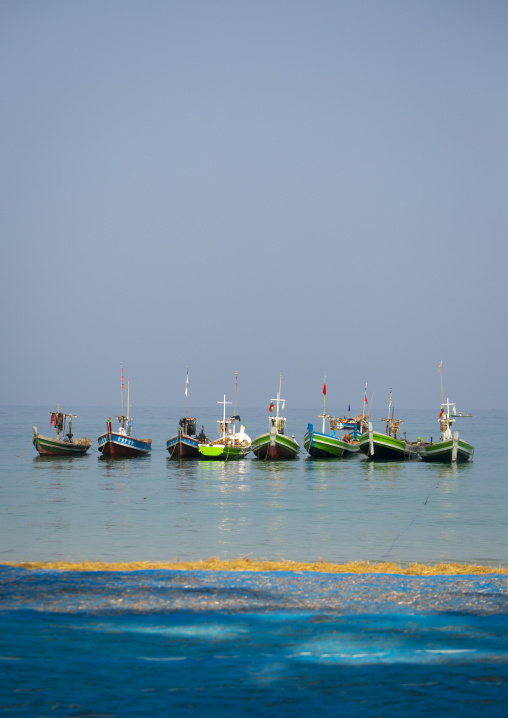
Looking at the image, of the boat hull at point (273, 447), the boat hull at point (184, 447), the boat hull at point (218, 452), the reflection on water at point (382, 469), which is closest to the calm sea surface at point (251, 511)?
the reflection on water at point (382, 469)

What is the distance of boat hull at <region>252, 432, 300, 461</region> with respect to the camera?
198 feet

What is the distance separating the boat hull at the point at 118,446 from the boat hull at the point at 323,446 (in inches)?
575

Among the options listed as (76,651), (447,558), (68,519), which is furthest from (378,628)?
(68,519)

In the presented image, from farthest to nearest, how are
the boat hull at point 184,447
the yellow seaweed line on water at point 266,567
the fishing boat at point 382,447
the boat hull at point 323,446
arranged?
the boat hull at point 323,446 → the fishing boat at point 382,447 → the boat hull at point 184,447 → the yellow seaweed line on water at point 266,567

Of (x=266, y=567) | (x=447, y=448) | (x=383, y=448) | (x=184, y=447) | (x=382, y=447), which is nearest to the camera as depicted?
(x=266, y=567)

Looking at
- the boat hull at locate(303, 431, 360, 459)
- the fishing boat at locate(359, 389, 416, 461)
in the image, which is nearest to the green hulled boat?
the fishing boat at locate(359, 389, 416, 461)

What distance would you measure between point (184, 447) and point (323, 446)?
1212 centimetres

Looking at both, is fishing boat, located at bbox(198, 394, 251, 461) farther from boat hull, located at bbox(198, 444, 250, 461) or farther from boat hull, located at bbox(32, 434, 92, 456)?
boat hull, located at bbox(32, 434, 92, 456)

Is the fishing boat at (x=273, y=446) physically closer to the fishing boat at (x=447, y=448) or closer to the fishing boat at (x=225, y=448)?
the fishing boat at (x=225, y=448)

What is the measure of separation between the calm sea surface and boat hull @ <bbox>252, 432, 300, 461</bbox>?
6.02ft

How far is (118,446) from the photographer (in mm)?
61312

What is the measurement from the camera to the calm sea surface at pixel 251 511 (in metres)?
21.1

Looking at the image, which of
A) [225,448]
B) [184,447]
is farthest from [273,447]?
[184,447]

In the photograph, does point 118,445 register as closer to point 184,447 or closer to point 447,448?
point 184,447
